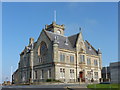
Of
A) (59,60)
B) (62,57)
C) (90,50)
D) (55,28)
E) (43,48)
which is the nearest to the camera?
(59,60)

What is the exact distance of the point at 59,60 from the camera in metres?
48.1

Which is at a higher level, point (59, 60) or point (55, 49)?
point (55, 49)

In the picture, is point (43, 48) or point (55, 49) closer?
point (55, 49)

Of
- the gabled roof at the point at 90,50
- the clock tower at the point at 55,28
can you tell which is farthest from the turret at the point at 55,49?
the clock tower at the point at 55,28

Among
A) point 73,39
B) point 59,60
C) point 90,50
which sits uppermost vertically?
point 73,39

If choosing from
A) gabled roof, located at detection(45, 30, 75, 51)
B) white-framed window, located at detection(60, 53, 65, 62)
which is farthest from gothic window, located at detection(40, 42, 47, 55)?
white-framed window, located at detection(60, 53, 65, 62)

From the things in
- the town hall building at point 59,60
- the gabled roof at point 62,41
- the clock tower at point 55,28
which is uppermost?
the clock tower at point 55,28

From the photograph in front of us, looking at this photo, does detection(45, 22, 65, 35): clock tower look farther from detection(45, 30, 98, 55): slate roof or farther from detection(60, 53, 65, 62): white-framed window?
detection(60, 53, 65, 62): white-framed window

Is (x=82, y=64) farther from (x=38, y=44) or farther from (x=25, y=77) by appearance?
(x=25, y=77)

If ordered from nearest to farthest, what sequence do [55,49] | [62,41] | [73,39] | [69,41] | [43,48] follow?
[55,49], [43,48], [62,41], [73,39], [69,41]

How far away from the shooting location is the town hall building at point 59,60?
48.1m

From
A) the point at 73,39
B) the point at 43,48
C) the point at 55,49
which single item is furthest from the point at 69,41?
the point at 55,49

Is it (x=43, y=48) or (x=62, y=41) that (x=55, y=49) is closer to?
(x=43, y=48)

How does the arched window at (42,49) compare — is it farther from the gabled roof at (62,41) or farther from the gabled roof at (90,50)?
the gabled roof at (90,50)
